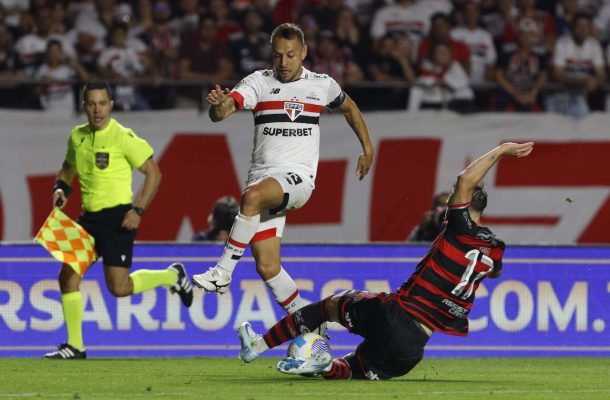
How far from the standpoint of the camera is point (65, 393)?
837cm

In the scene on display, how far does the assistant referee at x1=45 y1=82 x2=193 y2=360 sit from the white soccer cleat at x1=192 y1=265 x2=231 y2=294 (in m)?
2.36

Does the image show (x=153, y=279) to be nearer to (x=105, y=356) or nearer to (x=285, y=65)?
(x=105, y=356)

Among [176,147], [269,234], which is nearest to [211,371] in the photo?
[269,234]

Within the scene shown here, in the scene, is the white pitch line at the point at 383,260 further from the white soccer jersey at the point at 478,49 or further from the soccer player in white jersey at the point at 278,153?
the white soccer jersey at the point at 478,49

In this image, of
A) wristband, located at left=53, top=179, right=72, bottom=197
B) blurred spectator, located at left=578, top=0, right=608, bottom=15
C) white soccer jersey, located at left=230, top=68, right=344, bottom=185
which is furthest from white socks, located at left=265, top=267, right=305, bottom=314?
blurred spectator, located at left=578, top=0, right=608, bottom=15

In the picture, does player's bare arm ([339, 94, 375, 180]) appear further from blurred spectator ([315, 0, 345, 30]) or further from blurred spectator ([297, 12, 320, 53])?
blurred spectator ([315, 0, 345, 30])

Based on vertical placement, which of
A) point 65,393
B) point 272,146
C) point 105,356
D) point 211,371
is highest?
point 272,146

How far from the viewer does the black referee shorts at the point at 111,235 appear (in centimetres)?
1163

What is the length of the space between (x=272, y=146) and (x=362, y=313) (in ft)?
4.79

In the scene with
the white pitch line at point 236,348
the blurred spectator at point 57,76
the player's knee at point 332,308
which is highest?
the player's knee at point 332,308

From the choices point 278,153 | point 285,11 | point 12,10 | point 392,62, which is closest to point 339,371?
point 278,153

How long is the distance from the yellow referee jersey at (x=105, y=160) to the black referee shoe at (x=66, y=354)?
116 cm

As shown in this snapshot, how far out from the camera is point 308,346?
29.5 feet

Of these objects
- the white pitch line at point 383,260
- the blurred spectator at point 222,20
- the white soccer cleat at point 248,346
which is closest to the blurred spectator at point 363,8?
the blurred spectator at point 222,20
